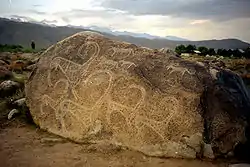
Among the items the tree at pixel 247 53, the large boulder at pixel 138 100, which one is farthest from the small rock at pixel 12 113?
the tree at pixel 247 53

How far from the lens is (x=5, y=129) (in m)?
6.93

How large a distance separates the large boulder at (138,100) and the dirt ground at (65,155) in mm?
192

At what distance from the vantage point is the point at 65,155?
570cm

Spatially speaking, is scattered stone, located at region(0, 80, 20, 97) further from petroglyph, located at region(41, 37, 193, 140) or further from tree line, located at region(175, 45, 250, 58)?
tree line, located at region(175, 45, 250, 58)

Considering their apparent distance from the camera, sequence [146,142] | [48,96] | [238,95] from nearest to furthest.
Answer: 1. [146,142]
2. [238,95]
3. [48,96]

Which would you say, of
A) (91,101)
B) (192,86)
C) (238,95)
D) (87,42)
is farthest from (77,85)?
(238,95)

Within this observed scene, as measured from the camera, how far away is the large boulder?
5820 mm

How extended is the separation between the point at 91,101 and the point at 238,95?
102 inches

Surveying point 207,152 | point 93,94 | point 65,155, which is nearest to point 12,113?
point 93,94

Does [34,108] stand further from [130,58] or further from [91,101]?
[130,58]

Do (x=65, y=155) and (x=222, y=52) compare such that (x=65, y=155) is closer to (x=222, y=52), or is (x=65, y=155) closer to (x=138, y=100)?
(x=138, y=100)

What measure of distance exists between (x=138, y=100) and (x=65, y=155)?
150cm

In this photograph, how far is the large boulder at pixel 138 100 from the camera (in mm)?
5820

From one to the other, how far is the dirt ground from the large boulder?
19 cm
